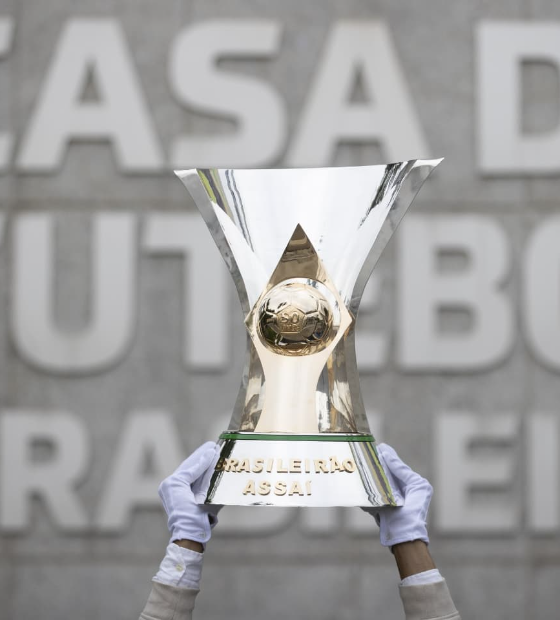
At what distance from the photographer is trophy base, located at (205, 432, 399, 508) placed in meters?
1.02

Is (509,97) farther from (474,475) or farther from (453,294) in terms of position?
(474,475)

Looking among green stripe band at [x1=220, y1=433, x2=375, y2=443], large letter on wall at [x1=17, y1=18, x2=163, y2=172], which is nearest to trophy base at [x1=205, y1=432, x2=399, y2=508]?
green stripe band at [x1=220, y1=433, x2=375, y2=443]

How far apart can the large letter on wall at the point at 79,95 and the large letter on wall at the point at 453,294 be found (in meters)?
1.00

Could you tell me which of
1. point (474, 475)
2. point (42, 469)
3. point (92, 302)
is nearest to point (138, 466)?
point (42, 469)

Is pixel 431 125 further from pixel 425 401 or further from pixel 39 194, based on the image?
pixel 39 194

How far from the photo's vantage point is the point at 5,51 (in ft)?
10.5

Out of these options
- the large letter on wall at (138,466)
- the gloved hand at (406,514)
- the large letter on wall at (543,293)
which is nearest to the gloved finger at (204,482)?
the gloved hand at (406,514)

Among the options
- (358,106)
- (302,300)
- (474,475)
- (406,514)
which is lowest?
(474,475)

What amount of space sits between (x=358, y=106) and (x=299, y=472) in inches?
93.3

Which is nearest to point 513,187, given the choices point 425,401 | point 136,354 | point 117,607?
point 425,401

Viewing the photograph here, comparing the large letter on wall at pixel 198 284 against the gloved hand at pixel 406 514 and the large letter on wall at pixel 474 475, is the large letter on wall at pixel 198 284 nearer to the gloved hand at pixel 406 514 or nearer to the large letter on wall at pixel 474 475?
the large letter on wall at pixel 474 475

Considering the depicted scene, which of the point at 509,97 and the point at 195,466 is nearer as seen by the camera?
the point at 195,466

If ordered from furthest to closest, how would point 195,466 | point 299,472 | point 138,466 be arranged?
point 138,466
point 195,466
point 299,472

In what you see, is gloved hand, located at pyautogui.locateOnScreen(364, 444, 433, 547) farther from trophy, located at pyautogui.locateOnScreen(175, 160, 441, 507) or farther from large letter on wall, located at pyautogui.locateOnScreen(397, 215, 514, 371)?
large letter on wall, located at pyautogui.locateOnScreen(397, 215, 514, 371)
